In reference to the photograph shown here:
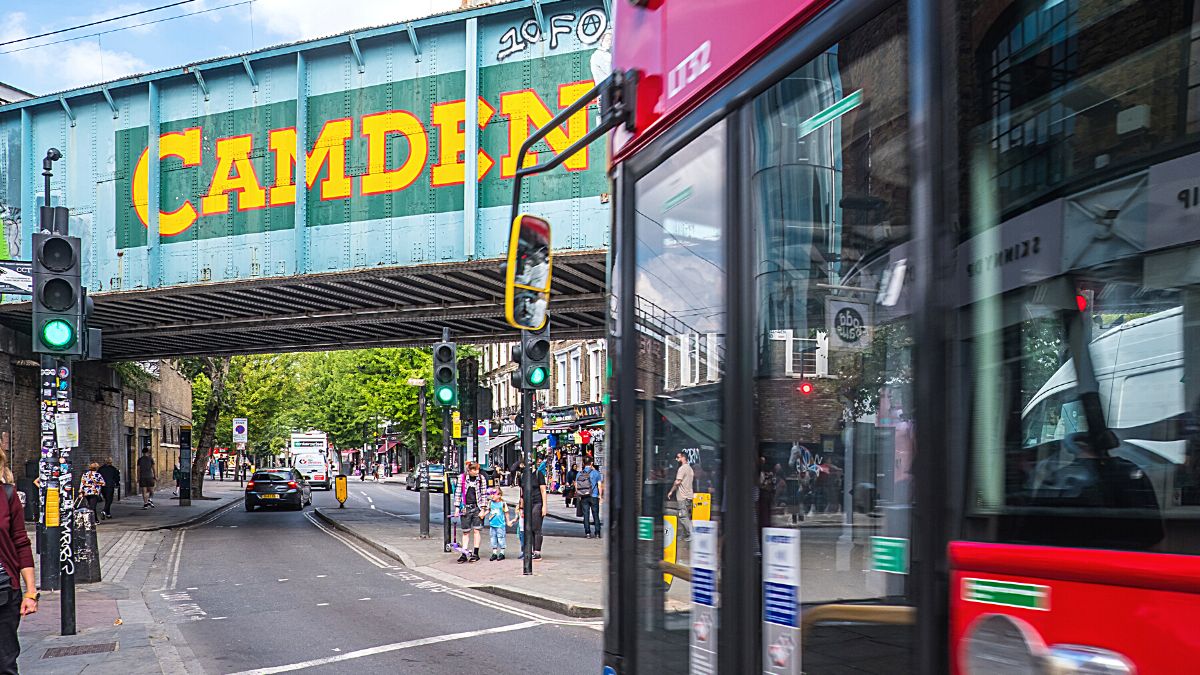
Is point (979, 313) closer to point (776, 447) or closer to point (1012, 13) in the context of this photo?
point (1012, 13)

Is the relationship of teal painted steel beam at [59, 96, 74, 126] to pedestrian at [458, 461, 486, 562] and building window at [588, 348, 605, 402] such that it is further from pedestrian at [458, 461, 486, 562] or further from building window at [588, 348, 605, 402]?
building window at [588, 348, 605, 402]

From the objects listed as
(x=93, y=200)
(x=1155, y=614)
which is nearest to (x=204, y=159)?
(x=93, y=200)

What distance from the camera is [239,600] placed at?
14.5 meters

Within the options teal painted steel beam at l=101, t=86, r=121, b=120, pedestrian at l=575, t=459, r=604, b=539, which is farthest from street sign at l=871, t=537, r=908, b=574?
teal painted steel beam at l=101, t=86, r=121, b=120

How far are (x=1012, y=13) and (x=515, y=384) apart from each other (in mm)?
13732

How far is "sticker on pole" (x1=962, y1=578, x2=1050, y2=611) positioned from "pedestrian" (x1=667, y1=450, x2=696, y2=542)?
128cm

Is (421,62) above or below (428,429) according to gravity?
above

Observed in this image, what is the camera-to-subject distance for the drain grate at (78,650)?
32.0 ft

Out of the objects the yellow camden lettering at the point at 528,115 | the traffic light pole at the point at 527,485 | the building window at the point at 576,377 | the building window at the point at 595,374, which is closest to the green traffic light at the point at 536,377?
the traffic light pole at the point at 527,485

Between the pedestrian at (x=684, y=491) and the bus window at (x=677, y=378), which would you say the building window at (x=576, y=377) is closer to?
the bus window at (x=677, y=378)

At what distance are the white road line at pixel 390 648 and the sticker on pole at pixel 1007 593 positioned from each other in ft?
27.0

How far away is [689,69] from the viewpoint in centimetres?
342

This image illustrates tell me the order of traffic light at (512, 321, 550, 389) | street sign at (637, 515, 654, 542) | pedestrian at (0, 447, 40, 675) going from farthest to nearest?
traffic light at (512, 321, 550, 389), pedestrian at (0, 447, 40, 675), street sign at (637, 515, 654, 542)

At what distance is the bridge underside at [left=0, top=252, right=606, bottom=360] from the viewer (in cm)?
2186
